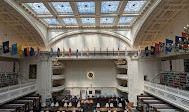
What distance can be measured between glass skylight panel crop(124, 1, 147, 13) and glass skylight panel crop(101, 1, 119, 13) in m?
1.15

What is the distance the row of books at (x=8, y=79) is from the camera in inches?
569

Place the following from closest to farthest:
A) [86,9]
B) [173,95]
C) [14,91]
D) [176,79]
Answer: [173,95] → [14,91] → [86,9] → [176,79]

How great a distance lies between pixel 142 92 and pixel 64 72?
12.3m

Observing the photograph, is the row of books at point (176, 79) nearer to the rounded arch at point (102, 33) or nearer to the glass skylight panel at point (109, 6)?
the rounded arch at point (102, 33)

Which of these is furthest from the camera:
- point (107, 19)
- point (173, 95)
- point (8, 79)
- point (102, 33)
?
point (102, 33)

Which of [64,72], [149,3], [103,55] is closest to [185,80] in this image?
[149,3]

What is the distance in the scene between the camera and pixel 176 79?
1361 cm

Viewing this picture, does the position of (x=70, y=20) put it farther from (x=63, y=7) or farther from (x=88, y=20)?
(x=63, y=7)

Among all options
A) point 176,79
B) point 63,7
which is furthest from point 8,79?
point 176,79

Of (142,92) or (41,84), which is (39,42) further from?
(142,92)

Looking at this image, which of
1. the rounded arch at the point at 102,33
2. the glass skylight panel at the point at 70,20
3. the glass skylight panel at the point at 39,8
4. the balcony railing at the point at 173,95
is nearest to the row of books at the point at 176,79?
the balcony railing at the point at 173,95

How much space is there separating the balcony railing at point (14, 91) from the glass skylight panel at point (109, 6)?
1212cm

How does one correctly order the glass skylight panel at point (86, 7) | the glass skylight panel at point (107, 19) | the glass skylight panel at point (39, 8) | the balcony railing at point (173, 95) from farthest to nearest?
the glass skylight panel at point (107, 19) < the glass skylight panel at point (39, 8) < the glass skylight panel at point (86, 7) < the balcony railing at point (173, 95)

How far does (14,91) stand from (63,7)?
381 inches
